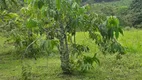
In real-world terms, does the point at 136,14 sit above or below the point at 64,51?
above

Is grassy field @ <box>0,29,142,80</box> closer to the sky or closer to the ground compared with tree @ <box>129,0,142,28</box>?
closer to the ground

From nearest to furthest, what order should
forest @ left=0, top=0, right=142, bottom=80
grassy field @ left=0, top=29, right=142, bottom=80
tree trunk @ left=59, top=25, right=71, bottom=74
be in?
forest @ left=0, top=0, right=142, bottom=80 → tree trunk @ left=59, top=25, right=71, bottom=74 → grassy field @ left=0, top=29, right=142, bottom=80

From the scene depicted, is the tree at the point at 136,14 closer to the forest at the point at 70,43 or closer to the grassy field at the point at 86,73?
the grassy field at the point at 86,73

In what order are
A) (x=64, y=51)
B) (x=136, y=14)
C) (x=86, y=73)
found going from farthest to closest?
(x=136, y=14) → (x=86, y=73) → (x=64, y=51)

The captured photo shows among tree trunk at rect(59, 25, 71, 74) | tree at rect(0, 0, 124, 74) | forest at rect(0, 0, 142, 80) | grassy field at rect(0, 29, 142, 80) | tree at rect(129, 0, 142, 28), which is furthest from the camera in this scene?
tree at rect(129, 0, 142, 28)

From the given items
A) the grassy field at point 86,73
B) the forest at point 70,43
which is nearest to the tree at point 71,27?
the forest at point 70,43

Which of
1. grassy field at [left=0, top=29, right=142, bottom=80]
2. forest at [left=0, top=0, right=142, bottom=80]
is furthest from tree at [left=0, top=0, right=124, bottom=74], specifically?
grassy field at [left=0, top=29, right=142, bottom=80]

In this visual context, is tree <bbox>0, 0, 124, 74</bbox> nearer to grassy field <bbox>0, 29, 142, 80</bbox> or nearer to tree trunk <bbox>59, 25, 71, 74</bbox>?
tree trunk <bbox>59, 25, 71, 74</bbox>

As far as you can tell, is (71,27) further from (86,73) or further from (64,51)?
(86,73)

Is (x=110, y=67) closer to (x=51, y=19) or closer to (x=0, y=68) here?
(x=51, y=19)

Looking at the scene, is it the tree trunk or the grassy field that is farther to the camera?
the grassy field

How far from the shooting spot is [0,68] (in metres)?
7.52

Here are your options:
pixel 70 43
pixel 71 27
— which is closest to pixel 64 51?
pixel 70 43

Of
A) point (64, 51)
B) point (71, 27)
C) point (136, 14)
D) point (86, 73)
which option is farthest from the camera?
point (136, 14)
